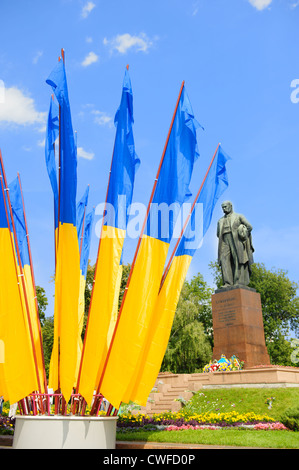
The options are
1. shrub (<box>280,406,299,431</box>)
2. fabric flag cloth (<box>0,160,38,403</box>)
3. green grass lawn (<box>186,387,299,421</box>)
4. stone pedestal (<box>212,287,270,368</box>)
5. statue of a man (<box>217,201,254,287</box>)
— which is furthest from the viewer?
statue of a man (<box>217,201,254,287</box>)

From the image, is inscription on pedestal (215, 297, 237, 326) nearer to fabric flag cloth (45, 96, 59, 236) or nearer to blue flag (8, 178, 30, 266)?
blue flag (8, 178, 30, 266)

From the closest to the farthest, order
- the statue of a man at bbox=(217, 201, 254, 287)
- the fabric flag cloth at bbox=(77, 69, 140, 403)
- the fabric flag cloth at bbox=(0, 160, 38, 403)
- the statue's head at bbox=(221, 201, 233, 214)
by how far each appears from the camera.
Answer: the fabric flag cloth at bbox=(0, 160, 38, 403)
the fabric flag cloth at bbox=(77, 69, 140, 403)
the statue of a man at bbox=(217, 201, 254, 287)
the statue's head at bbox=(221, 201, 233, 214)

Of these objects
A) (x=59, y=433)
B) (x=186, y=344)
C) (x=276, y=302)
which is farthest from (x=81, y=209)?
(x=276, y=302)

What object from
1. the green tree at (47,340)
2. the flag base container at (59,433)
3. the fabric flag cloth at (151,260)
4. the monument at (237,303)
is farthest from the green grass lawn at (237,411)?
the green tree at (47,340)

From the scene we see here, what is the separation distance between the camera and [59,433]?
6.85 m

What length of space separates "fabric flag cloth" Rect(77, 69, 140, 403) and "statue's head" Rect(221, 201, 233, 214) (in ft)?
45.5

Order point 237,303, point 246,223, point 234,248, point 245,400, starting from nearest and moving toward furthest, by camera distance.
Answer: point 245,400, point 237,303, point 234,248, point 246,223

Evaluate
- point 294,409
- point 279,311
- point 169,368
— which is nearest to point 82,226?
point 294,409

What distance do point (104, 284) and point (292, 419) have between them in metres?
6.38

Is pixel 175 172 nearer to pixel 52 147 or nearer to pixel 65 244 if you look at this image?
pixel 52 147

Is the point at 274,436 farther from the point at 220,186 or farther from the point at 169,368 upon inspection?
the point at 169,368

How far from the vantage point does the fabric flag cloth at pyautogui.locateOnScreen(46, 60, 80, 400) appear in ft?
23.8

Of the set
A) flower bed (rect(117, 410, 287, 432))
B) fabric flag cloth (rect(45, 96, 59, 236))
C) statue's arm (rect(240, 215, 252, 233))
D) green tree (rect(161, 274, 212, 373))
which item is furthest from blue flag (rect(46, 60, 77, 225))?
green tree (rect(161, 274, 212, 373))
